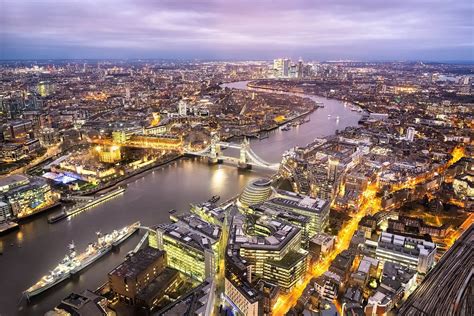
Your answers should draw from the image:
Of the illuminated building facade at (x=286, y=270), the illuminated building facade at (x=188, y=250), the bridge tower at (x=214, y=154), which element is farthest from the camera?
the bridge tower at (x=214, y=154)

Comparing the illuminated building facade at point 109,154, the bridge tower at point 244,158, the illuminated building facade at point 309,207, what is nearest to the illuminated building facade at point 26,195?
the illuminated building facade at point 109,154

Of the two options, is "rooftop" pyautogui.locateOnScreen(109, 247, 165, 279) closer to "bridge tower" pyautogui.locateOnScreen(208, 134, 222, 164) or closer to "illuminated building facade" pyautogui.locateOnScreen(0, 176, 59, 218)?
"illuminated building facade" pyautogui.locateOnScreen(0, 176, 59, 218)

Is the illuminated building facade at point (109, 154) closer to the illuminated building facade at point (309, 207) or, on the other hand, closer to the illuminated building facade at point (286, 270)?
the illuminated building facade at point (309, 207)

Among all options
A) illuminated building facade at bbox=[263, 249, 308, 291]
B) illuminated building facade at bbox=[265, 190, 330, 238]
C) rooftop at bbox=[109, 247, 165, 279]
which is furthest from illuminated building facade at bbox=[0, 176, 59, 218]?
illuminated building facade at bbox=[263, 249, 308, 291]

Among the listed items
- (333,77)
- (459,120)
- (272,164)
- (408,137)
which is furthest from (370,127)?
(333,77)

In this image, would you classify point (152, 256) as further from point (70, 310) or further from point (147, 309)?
point (70, 310)

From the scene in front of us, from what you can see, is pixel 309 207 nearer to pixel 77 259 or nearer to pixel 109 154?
pixel 77 259
